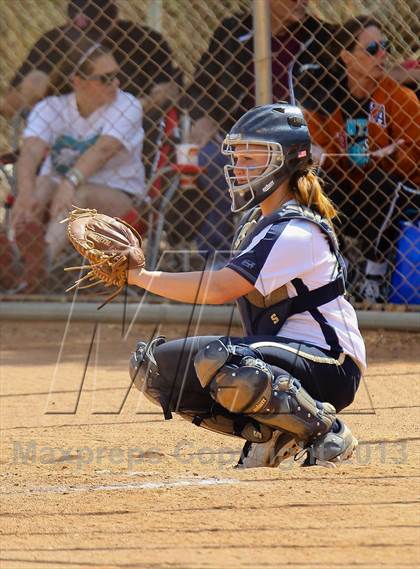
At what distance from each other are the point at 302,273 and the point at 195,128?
3.63m

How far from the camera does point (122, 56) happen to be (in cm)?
739

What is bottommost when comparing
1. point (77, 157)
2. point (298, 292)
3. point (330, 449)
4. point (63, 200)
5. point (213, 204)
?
point (63, 200)

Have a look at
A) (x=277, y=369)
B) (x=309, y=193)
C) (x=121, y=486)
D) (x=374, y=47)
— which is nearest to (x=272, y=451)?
(x=277, y=369)

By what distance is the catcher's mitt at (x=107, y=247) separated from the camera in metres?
3.71

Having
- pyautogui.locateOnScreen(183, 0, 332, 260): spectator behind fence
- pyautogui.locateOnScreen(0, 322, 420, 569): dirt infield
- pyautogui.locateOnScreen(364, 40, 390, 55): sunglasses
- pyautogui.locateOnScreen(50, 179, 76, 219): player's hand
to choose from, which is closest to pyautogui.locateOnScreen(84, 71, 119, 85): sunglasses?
pyautogui.locateOnScreen(183, 0, 332, 260): spectator behind fence

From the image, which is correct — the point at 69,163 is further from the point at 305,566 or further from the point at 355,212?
the point at 305,566

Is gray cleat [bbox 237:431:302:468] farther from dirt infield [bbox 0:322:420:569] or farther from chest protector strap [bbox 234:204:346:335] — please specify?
chest protector strap [bbox 234:204:346:335]

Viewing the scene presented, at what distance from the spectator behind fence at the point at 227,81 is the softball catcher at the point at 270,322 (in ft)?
8.60

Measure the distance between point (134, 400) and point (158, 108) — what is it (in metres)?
2.57

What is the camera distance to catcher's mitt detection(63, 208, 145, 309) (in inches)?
146

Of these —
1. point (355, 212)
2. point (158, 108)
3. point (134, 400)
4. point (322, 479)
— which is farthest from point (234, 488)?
point (158, 108)

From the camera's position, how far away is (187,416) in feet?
13.2

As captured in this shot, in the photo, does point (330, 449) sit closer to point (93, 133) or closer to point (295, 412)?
point (295, 412)

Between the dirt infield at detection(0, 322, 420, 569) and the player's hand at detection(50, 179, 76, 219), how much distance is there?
164 cm
